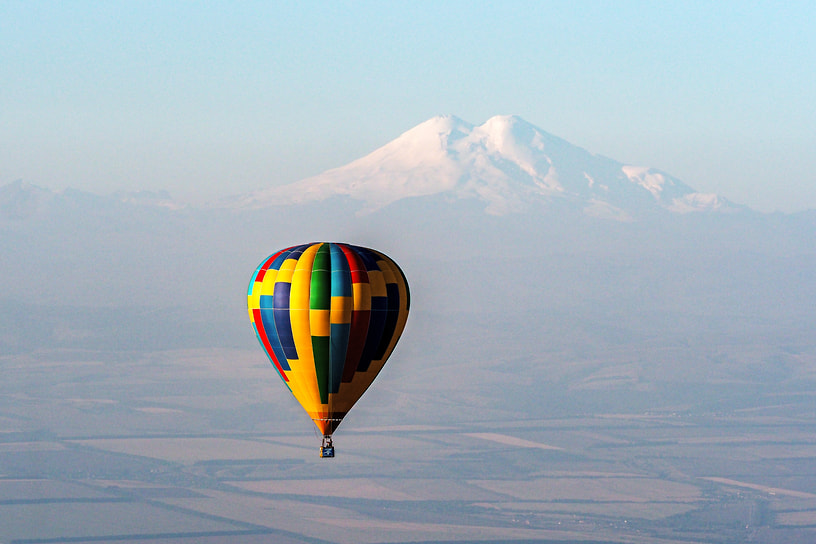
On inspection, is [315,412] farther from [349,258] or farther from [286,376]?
[349,258]

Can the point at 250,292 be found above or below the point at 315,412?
above

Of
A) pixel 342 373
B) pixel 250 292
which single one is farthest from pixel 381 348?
pixel 250 292

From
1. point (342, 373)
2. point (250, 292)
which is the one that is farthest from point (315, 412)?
point (250, 292)

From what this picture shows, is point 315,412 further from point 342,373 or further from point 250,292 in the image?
point 250,292
